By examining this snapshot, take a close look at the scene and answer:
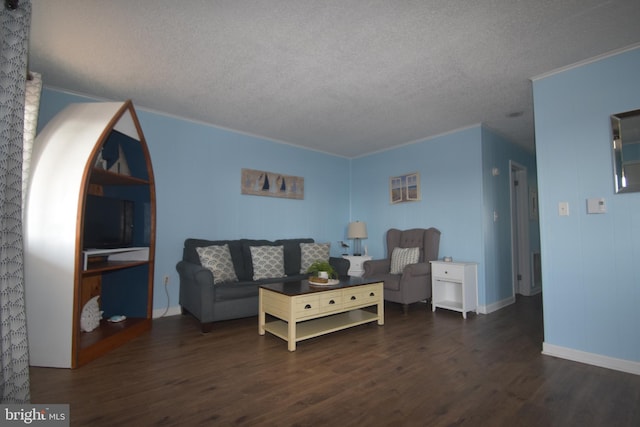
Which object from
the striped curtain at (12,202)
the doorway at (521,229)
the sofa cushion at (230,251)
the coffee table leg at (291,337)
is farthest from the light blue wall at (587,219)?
the striped curtain at (12,202)

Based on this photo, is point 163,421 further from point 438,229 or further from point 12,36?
point 438,229

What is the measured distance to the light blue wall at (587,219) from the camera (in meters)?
2.27

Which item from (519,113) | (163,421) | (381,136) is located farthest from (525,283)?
(163,421)

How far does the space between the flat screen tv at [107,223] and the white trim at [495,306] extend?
4.20 metres

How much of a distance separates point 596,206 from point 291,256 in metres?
3.30

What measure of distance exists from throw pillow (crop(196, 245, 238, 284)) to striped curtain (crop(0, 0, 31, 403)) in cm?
204

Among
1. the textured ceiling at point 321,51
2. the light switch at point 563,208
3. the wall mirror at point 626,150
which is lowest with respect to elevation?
the light switch at point 563,208

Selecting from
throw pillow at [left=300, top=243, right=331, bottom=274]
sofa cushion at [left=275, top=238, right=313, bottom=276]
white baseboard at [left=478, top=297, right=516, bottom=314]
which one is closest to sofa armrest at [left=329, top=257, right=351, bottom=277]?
throw pillow at [left=300, top=243, right=331, bottom=274]

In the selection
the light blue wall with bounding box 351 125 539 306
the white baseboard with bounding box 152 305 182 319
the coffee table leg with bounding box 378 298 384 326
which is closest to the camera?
the coffee table leg with bounding box 378 298 384 326

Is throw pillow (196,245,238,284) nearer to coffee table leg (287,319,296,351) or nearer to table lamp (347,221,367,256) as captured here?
coffee table leg (287,319,296,351)

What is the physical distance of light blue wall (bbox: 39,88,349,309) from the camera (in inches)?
143

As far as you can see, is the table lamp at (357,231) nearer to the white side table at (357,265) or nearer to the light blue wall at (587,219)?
the white side table at (357,265)

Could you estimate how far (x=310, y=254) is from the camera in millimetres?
4352

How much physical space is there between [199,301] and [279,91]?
228 centimetres
